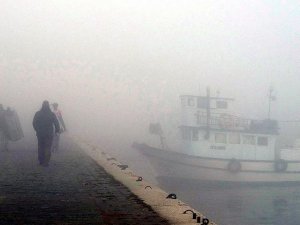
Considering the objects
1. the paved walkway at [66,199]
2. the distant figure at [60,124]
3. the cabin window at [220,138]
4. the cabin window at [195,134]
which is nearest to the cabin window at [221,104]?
the cabin window at [220,138]

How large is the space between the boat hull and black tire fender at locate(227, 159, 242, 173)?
0.65 ft

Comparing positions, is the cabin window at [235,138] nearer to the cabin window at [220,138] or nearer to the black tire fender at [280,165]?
the cabin window at [220,138]

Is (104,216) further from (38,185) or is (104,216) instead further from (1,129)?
(1,129)

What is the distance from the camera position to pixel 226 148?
119ft

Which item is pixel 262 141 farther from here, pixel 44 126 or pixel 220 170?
pixel 44 126

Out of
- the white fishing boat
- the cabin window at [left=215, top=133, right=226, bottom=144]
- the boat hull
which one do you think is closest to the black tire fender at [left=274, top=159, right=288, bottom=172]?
the white fishing boat

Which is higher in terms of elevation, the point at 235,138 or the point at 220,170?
the point at 235,138

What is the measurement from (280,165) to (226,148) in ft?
17.3

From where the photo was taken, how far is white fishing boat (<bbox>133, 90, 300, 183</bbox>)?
117 ft

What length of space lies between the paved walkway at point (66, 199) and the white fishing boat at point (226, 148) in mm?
24228

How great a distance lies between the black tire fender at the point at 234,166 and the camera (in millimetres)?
35844

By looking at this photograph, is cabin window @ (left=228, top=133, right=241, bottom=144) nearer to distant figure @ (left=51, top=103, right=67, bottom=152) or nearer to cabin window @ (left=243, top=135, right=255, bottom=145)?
cabin window @ (left=243, top=135, right=255, bottom=145)

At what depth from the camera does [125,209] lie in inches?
262

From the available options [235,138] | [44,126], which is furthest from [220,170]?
[44,126]
